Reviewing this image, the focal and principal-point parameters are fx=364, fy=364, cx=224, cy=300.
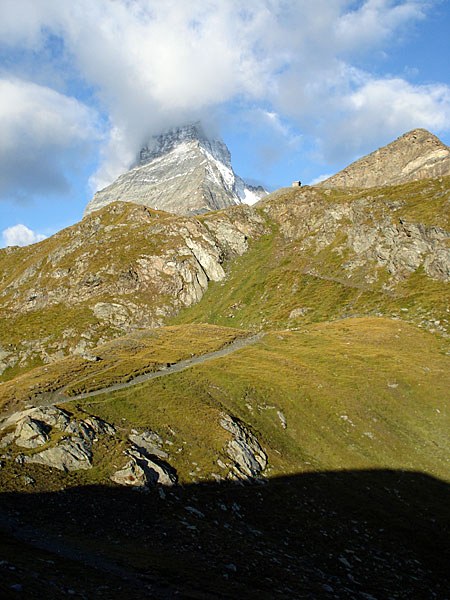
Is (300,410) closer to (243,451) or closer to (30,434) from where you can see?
(243,451)

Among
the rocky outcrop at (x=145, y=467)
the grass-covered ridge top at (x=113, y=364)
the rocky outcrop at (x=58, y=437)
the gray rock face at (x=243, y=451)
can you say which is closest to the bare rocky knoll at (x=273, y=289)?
the grass-covered ridge top at (x=113, y=364)

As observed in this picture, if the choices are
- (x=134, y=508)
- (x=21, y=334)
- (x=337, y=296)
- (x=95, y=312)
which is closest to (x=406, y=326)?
(x=337, y=296)

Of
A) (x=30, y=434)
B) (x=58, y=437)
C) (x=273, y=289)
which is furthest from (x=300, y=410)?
(x=273, y=289)

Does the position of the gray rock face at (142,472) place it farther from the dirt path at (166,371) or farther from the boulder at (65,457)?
the dirt path at (166,371)

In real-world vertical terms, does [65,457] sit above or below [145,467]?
above

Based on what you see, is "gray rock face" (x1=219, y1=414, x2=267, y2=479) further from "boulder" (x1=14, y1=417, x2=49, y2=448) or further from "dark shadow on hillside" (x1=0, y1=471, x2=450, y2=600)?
"boulder" (x1=14, y1=417, x2=49, y2=448)

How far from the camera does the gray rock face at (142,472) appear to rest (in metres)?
32.4

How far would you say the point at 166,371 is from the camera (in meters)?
71.2

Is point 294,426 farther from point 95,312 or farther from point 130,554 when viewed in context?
point 95,312

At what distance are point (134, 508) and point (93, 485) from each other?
14.2 feet

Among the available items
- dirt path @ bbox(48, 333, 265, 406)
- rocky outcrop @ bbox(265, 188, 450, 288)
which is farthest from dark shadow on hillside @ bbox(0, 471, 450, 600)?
rocky outcrop @ bbox(265, 188, 450, 288)

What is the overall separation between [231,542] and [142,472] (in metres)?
10.5

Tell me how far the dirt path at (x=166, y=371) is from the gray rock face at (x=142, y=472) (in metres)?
19.4

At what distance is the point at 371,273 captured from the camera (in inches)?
6161
